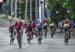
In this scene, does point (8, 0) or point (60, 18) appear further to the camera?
point (8, 0)

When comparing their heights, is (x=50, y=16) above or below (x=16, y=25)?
below

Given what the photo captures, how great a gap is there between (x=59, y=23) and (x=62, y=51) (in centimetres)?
3449

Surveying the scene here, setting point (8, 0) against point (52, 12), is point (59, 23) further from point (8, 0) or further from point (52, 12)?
point (8, 0)

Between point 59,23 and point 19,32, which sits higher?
point 19,32

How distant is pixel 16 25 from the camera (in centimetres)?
2834

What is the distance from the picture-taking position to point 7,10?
11456cm

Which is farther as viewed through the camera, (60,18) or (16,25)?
(60,18)

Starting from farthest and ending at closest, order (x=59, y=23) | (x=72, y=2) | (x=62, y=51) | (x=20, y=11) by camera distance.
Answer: (x=20, y=11)
(x=59, y=23)
(x=72, y=2)
(x=62, y=51)

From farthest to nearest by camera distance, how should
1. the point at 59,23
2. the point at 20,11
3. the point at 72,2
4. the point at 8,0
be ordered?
1. the point at 8,0
2. the point at 20,11
3. the point at 59,23
4. the point at 72,2

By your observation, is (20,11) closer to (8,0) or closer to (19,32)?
(8,0)

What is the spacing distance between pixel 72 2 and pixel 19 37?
14.0ft

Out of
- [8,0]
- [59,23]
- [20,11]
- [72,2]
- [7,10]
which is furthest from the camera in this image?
[8,0]

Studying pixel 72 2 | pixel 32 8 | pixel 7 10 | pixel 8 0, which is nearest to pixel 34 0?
pixel 32 8

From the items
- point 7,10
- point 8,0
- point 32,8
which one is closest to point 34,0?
point 32,8
